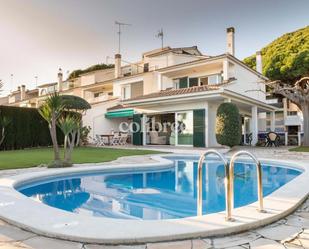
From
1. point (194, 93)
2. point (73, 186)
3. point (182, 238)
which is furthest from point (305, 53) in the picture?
point (182, 238)

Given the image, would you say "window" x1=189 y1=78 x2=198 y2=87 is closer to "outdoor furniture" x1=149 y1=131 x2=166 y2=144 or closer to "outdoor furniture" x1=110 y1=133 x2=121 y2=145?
"outdoor furniture" x1=149 y1=131 x2=166 y2=144

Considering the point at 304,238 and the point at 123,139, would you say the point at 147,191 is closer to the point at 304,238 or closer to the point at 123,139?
the point at 304,238

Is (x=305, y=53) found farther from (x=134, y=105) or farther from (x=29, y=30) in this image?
(x=29, y=30)

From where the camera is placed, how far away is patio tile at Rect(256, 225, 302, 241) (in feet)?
16.8

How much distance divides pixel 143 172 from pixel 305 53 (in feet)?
132

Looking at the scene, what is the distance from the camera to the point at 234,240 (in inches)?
199

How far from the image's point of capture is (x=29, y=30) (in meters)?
24.0

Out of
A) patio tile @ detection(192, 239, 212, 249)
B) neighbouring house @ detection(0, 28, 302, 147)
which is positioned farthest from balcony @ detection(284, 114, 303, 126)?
patio tile @ detection(192, 239, 212, 249)

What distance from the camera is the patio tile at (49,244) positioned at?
15.5ft

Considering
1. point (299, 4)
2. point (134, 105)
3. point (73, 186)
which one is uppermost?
point (299, 4)

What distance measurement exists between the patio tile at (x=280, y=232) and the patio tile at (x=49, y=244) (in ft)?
10.7

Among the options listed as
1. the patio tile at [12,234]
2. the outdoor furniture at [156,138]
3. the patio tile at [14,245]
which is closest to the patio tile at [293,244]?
the patio tile at [14,245]

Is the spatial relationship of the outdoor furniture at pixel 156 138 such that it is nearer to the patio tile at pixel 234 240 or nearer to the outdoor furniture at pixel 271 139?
the outdoor furniture at pixel 271 139

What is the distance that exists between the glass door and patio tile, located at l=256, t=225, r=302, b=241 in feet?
78.1
